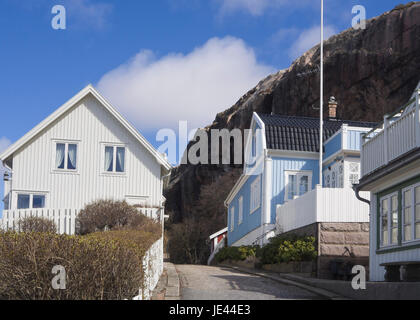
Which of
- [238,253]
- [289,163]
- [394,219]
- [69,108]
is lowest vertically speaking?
[238,253]

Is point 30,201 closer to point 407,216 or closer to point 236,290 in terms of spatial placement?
point 236,290

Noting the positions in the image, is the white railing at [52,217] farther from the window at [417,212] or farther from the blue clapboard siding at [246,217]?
the window at [417,212]

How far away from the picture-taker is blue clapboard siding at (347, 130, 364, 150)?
82.2 feet

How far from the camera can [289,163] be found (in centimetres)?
2730

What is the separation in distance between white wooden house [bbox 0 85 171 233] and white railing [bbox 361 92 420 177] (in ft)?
41.3

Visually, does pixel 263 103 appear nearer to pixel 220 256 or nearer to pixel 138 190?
pixel 220 256

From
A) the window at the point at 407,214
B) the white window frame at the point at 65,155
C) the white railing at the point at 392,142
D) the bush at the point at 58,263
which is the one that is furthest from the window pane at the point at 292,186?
the bush at the point at 58,263

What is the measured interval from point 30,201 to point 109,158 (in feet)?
12.7

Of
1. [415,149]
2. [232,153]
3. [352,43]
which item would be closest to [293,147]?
[415,149]

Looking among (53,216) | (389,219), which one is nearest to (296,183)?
(53,216)

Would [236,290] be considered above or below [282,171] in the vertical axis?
below

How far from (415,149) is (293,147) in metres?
15.3

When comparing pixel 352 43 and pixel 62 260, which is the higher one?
pixel 352 43
